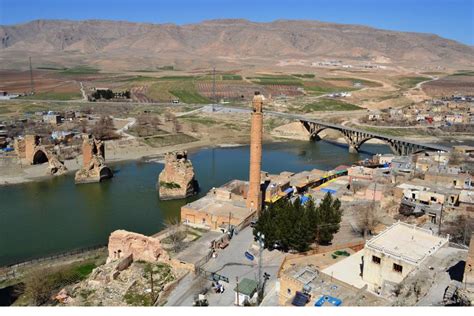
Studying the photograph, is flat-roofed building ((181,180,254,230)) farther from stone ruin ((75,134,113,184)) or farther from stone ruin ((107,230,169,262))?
stone ruin ((75,134,113,184))

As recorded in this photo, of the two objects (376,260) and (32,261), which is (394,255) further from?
(32,261)

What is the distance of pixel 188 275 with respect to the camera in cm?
1524

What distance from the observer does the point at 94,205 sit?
26688 mm

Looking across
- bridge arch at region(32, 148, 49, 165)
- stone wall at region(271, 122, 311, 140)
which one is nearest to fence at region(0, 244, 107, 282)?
bridge arch at region(32, 148, 49, 165)

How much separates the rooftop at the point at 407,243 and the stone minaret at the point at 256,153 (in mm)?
8148

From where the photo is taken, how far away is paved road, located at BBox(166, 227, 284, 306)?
13.7 meters

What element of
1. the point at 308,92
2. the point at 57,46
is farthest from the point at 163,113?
the point at 57,46

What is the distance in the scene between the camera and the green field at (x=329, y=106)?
67.3 meters

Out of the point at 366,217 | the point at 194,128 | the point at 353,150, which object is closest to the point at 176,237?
the point at 366,217

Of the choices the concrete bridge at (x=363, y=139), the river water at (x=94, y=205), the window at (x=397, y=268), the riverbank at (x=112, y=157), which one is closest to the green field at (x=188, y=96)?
the concrete bridge at (x=363, y=139)

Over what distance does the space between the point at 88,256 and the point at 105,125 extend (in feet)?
104

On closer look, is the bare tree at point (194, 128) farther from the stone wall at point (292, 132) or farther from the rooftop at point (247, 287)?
the rooftop at point (247, 287)

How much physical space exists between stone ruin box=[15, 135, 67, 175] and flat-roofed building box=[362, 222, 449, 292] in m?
27.1

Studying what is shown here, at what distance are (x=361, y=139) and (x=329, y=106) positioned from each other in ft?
80.2
